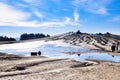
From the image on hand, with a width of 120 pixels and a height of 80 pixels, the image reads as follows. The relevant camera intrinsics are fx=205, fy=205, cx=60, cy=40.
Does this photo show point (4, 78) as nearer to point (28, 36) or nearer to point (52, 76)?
point (52, 76)

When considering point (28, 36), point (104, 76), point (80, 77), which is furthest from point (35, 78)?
point (28, 36)

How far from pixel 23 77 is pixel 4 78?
2105 millimetres

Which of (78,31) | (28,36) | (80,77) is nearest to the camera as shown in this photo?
(80,77)

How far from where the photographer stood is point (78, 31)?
13062cm

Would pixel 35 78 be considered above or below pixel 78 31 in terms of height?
below

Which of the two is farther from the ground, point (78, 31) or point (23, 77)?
point (78, 31)

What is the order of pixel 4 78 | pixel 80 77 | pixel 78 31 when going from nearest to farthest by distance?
pixel 4 78 < pixel 80 77 < pixel 78 31

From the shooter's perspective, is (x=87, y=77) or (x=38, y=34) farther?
(x=38, y=34)

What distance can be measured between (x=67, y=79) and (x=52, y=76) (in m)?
2.10

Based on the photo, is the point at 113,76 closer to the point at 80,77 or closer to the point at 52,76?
the point at 80,77

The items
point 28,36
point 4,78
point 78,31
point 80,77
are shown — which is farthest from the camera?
point 28,36

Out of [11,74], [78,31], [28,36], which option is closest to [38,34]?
[28,36]

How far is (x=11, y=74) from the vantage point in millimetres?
24844

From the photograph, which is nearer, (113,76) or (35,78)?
(35,78)
